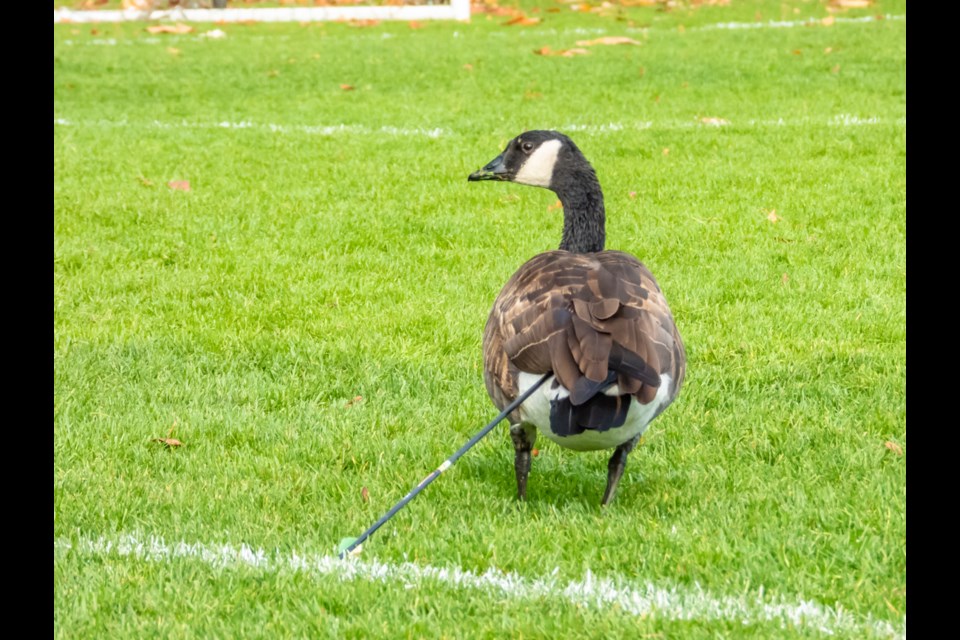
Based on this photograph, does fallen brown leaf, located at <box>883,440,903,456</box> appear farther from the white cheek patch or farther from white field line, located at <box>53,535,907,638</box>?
the white cheek patch

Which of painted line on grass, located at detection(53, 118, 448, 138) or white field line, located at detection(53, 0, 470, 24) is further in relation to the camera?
white field line, located at detection(53, 0, 470, 24)

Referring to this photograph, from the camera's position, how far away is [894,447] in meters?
5.64

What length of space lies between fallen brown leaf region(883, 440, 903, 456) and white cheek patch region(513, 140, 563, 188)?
2.02 meters

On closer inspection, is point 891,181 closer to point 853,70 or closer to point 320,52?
point 853,70

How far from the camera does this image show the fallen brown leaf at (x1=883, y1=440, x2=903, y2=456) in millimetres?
5589

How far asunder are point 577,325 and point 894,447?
1981 mm

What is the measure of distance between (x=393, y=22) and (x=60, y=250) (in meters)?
13.9

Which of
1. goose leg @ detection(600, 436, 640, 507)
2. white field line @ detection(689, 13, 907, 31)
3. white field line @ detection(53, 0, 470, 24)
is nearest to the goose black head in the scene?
goose leg @ detection(600, 436, 640, 507)

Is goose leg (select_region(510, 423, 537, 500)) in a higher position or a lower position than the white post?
lower

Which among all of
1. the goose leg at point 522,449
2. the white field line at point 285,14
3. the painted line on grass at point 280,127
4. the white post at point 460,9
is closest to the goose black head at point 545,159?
the goose leg at point 522,449

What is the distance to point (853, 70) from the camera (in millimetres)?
15078

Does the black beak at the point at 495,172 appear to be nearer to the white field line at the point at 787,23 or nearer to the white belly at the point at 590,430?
the white belly at the point at 590,430

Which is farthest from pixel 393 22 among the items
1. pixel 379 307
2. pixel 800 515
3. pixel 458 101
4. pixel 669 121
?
pixel 800 515

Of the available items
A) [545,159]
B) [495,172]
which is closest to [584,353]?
[545,159]
